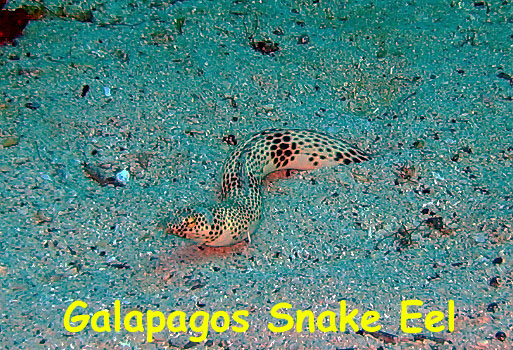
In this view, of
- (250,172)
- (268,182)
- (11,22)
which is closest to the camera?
(250,172)

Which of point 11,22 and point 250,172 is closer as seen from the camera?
point 250,172

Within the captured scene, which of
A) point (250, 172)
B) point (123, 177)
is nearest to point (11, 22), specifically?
point (123, 177)

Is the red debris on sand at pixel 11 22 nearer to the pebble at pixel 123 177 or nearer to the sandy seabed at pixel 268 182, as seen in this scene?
the sandy seabed at pixel 268 182

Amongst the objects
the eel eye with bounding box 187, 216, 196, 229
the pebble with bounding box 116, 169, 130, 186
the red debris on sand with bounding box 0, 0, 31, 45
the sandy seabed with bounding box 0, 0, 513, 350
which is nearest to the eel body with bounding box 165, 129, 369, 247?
the eel eye with bounding box 187, 216, 196, 229

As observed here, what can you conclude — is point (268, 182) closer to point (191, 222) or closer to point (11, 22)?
point (191, 222)

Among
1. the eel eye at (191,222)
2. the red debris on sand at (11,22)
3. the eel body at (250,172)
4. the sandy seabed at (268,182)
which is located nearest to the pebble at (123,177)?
the sandy seabed at (268,182)

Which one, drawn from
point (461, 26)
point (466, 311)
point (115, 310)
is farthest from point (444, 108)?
point (115, 310)

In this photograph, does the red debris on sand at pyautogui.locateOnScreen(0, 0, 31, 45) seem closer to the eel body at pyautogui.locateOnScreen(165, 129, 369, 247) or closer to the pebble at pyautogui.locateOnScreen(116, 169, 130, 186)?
the pebble at pyautogui.locateOnScreen(116, 169, 130, 186)
